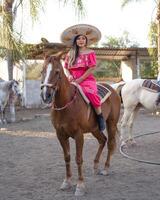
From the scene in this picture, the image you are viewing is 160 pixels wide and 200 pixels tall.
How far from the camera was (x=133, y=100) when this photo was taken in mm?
9461

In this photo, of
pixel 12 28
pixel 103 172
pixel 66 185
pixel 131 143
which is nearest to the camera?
pixel 66 185

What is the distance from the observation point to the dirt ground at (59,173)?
4.97m

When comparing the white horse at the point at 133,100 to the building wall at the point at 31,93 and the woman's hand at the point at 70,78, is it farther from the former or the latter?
the building wall at the point at 31,93

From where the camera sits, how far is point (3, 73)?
24.8 metres

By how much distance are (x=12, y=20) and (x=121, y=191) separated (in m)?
10.8

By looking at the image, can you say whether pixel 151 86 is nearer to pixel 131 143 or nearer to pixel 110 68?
pixel 131 143

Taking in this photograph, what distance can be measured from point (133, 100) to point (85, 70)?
425cm

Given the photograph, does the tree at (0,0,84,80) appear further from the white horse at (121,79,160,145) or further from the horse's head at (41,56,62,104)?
the horse's head at (41,56,62,104)

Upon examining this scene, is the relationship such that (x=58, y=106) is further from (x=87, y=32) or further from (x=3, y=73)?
(x=3, y=73)

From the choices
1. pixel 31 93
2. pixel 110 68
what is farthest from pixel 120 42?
pixel 31 93

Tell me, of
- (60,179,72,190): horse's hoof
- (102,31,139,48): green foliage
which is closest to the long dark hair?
(60,179,72,190): horse's hoof

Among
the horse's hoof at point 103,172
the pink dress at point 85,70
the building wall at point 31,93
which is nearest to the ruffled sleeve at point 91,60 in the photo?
the pink dress at point 85,70

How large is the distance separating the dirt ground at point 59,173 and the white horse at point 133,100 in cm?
56

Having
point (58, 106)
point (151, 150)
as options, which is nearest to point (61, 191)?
point (58, 106)
